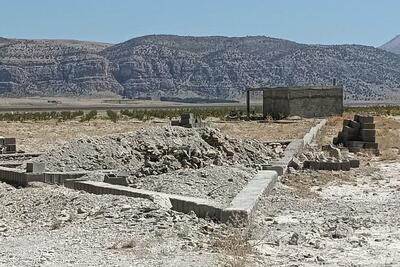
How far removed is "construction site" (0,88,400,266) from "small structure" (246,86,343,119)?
27.5 meters

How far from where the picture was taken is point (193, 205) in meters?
10.3

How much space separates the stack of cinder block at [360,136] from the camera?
936 inches

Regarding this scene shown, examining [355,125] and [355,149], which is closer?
[355,149]

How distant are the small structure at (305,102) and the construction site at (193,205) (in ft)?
90.3

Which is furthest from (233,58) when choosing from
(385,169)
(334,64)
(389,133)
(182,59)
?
(385,169)

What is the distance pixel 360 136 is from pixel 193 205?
1509 centimetres

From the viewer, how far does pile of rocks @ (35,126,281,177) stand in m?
15.6

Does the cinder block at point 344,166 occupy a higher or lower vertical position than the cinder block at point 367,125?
lower

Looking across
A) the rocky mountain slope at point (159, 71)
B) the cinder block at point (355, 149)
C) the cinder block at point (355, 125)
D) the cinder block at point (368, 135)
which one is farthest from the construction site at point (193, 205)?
the rocky mountain slope at point (159, 71)

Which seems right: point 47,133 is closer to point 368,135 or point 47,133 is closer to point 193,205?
point 368,135

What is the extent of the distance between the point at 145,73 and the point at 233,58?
22408mm

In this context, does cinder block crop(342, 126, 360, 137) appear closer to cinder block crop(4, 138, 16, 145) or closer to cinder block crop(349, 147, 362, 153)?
cinder block crop(349, 147, 362, 153)

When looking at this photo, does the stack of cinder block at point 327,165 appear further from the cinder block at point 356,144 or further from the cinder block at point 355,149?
the cinder block at point 356,144

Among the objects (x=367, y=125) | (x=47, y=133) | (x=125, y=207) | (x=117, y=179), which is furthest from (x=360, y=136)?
(x=47, y=133)
